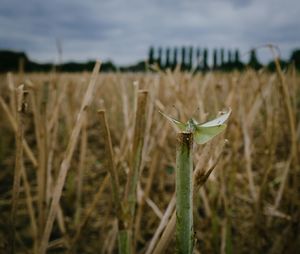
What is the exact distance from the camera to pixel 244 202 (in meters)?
1.45

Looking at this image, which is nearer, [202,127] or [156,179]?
[202,127]

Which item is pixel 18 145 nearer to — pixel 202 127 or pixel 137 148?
pixel 137 148

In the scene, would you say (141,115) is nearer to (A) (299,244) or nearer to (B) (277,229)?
(A) (299,244)

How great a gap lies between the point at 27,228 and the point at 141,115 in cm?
104

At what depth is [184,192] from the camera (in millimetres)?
295

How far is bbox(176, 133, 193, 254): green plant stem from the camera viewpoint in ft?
0.91

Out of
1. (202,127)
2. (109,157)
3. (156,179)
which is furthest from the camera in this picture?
(156,179)

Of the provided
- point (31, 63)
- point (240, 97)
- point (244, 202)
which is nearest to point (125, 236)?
point (240, 97)

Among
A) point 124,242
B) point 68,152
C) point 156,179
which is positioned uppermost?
point 68,152

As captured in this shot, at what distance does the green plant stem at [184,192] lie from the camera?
10.9 inches

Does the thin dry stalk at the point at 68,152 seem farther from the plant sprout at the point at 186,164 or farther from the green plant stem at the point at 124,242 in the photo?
the plant sprout at the point at 186,164

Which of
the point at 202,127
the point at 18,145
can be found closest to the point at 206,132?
the point at 202,127

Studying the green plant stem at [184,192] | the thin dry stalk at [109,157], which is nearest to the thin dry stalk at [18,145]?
the thin dry stalk at [109,157]

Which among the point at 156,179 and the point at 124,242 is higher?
the point at 124,242
